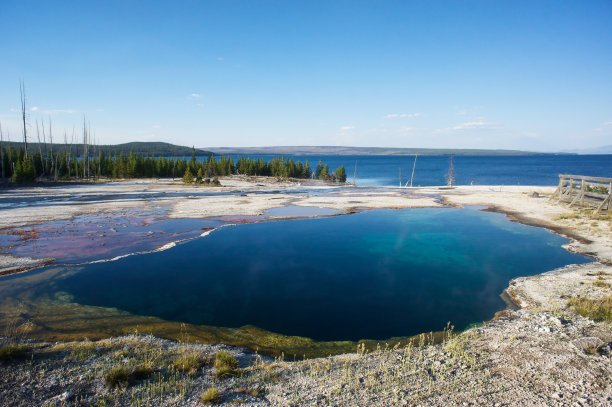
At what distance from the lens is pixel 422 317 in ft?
38.0

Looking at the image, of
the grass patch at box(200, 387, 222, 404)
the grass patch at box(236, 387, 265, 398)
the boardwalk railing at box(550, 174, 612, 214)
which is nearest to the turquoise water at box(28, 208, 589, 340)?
the grass patch at box(236, 387, 265, 398)

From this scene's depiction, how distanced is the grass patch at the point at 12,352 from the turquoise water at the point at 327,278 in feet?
13.1

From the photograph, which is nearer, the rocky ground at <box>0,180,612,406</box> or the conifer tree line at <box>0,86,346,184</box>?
the rocky ground at <box>0,180,612,406</box>

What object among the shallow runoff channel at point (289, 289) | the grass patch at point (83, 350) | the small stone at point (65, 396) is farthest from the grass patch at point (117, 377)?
Result: the shallow runoff channel at point (289, 289)

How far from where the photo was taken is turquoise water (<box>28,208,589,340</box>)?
11516 millimetres

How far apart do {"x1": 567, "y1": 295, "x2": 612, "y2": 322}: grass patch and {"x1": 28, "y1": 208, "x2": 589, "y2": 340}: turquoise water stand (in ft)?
7.39

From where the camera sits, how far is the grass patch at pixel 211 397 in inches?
240

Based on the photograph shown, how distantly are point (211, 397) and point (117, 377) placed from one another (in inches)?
85.2

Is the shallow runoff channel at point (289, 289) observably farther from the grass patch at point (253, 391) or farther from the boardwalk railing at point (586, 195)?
the boardwalk railing at point (586, 195)

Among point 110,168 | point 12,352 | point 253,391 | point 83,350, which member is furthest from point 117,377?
point 110,168

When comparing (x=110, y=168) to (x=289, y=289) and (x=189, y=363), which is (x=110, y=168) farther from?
(x=189, y=363)

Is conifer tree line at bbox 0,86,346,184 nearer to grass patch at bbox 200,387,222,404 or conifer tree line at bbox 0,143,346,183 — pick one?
conifer tree line at bbox 0,143,346,183

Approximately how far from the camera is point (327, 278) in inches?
609

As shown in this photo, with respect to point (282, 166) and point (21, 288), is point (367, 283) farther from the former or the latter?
point (282, 166)
